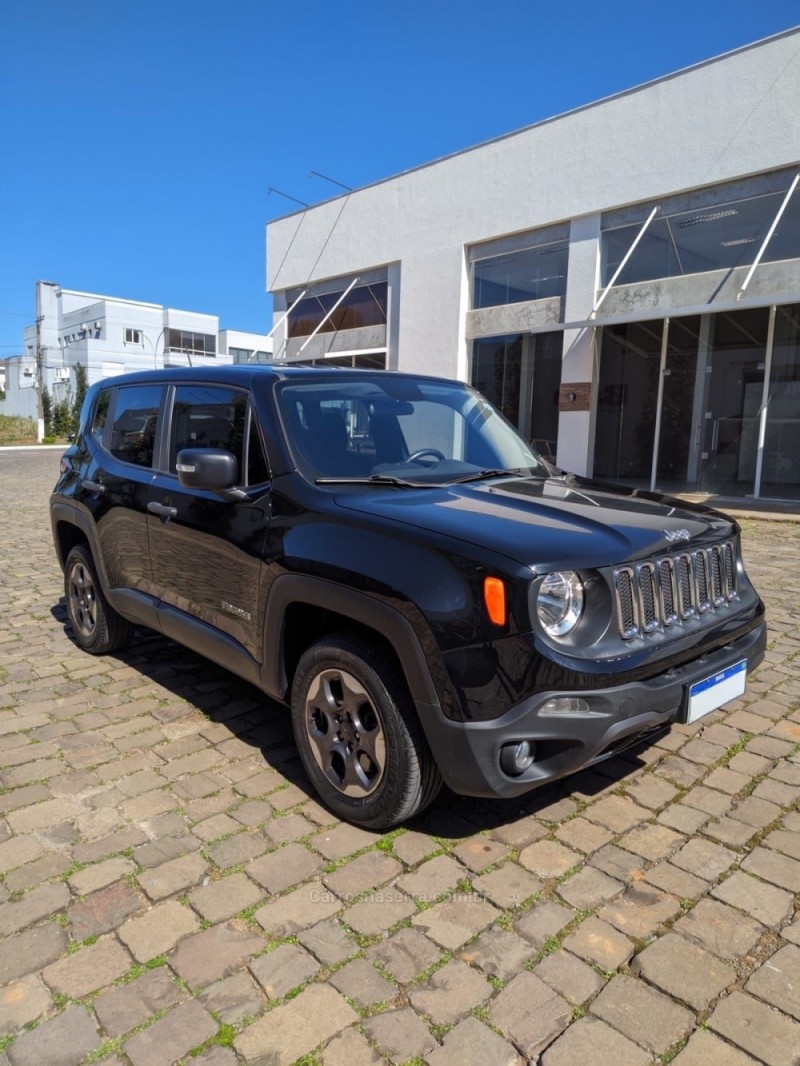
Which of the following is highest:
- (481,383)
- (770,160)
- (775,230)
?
(770,160)

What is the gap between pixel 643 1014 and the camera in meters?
2.03

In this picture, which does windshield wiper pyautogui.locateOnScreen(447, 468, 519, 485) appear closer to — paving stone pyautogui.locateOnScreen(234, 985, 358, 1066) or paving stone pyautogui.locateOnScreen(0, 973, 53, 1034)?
paving stone pyautogui.locateOnScreen(234, 985, 358, 1066)

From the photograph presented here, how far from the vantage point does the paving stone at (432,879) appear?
2.54 m

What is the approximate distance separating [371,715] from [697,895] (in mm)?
1293

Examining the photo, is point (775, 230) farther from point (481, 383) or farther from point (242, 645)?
point (242, 645)

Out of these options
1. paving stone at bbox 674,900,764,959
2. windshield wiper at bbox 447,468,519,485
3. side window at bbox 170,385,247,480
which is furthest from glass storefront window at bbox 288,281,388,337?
paving stone at bbox 674,900,764,959

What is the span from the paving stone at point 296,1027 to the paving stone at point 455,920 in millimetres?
391

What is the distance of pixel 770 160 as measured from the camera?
12711mm

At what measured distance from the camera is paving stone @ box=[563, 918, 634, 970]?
2.23m

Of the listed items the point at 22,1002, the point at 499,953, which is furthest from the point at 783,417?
the point at 22,1002

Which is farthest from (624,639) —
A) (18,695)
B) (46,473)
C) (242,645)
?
(46,473)

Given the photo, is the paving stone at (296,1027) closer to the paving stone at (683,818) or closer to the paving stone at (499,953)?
the paving stone at (499,953)

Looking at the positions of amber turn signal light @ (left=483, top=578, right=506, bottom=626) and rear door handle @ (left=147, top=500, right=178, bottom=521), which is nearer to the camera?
amber turn signal light @ (left=483, top=578, right=506, bottom=626)

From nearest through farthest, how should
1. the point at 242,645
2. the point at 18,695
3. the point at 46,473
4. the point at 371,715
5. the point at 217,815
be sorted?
1. the point at 371,715
2. the point at 217,815
3. the point at 242,645
4. the point at 18,695
5. the point at 46,473
